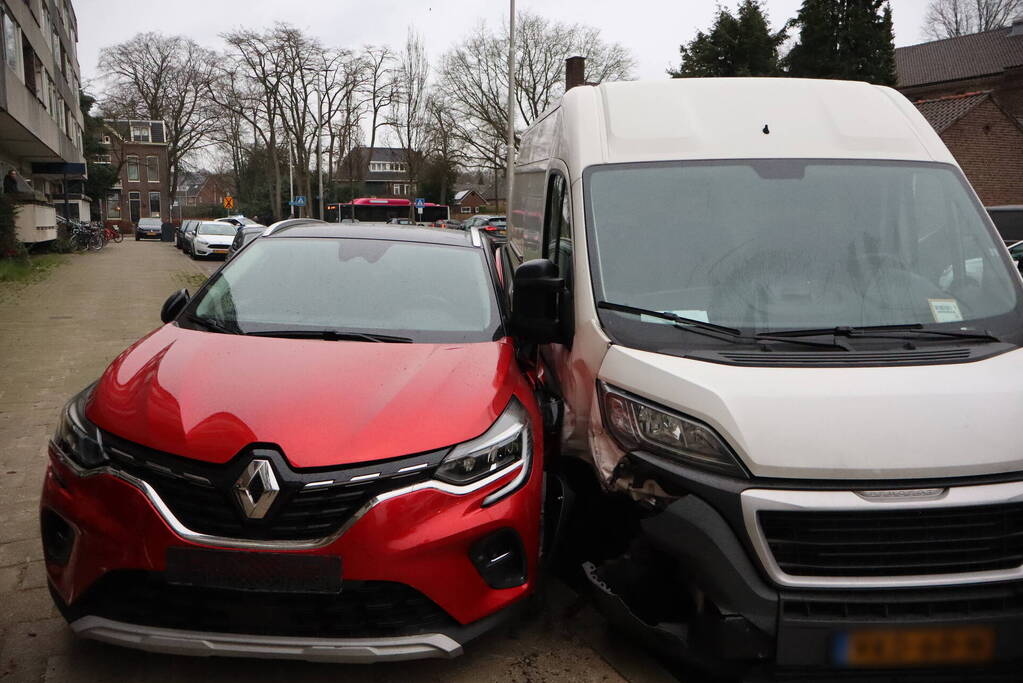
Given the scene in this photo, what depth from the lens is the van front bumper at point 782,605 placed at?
8.64 feet

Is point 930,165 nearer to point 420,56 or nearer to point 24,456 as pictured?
point 24,456

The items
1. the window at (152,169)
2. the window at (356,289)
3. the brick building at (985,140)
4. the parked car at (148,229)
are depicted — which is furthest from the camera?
the window at (152,169)

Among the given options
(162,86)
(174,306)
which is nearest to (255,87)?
(162,86)

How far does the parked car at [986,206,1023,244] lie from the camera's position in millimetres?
14078

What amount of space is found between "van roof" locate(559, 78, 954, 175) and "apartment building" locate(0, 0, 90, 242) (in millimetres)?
18310

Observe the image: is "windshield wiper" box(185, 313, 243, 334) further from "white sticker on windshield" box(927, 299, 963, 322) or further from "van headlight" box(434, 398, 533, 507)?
"white sticker on windshield" box(927, 299, 963, 322)

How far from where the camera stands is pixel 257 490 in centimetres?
273

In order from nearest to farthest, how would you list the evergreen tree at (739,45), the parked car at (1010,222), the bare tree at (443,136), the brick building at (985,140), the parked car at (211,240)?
the parked car at (1010,222) < the parked car at (211,240) < the brick building at (985,140) < the evergreen tree at (739,45) < the bare tree at (443,136)

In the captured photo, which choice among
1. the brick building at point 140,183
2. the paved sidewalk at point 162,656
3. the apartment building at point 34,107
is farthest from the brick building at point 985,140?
the brick building at point 140,183

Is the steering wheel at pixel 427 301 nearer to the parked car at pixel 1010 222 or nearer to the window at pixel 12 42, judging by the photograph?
the parked car at pixel 1010 222

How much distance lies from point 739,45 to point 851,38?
15.7ft

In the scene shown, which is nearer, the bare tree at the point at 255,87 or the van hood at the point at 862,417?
the van hood at the point at 862,417

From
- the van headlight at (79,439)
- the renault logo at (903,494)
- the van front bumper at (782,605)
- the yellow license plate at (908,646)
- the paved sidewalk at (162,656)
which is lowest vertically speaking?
the paved sidewalk at (162,656)

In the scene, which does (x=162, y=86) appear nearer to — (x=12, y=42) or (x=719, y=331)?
(x=12, y=42)
